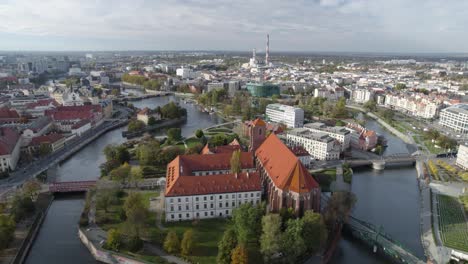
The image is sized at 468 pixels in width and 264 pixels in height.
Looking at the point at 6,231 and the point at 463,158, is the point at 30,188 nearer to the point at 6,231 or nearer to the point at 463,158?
the point at 6,231

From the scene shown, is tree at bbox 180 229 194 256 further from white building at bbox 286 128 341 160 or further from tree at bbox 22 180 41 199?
white building at bbox 286 128 341 160

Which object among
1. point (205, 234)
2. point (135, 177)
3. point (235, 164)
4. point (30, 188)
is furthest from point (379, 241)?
point (30, 188)

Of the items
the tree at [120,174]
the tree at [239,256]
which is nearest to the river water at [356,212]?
the tree at [120,174]

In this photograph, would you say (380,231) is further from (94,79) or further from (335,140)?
(94,79)

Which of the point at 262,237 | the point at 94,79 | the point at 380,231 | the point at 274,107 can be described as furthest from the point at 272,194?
the point at 94,79

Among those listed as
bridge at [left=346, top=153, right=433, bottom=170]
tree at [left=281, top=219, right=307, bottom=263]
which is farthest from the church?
bridge at [left=346, top=153, right=433, bottom=170]
